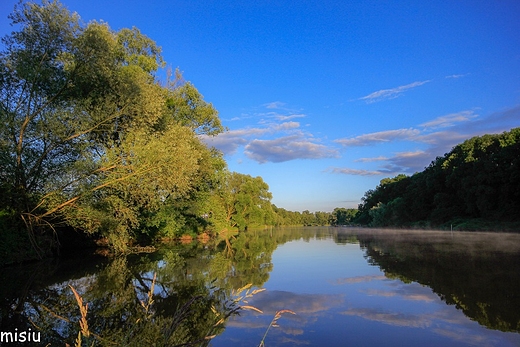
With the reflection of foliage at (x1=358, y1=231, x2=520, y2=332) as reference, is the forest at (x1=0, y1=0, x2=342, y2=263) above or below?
above

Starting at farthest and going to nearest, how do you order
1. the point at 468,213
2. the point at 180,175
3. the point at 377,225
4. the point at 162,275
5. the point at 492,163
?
the point at 377,225 → the point at 468,213 → the point at 492,163 → the point at 180,175 → the point at 162,275

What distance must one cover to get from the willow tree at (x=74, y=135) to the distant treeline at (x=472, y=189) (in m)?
44.2

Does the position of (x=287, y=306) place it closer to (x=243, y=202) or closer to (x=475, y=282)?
(x=475, y=282)

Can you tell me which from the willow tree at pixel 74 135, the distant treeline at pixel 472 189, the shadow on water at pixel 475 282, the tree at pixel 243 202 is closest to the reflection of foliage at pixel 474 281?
the shadow on water at pixel 475 282

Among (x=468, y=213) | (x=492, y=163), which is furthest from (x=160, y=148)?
(x=468, y=213)

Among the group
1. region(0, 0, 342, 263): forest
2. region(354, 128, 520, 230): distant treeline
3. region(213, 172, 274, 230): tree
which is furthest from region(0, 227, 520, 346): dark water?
region(213, 172, 274, 230): tree

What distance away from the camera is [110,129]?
18984 millimetres

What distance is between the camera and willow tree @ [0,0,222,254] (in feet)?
54.5

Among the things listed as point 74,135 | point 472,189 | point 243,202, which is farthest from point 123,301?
point 243,202

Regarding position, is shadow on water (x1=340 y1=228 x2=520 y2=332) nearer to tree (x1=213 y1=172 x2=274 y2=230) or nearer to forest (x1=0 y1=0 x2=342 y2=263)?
forest (x1=0 y1=0 x2=342 y2=263)

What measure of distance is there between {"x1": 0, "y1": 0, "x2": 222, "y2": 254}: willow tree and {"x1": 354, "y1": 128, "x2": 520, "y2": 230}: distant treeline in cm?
4420

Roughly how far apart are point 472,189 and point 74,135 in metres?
54.7

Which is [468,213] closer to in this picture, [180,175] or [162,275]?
[180,175]

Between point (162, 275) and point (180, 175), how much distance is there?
761cm
